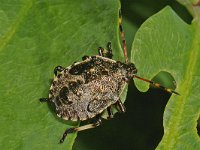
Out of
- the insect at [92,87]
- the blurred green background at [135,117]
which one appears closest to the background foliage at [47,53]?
the insect at [92,87]

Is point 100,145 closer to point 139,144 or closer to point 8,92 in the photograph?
point 139,144

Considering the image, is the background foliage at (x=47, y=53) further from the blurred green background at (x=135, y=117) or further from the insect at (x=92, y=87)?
the blurred green background at (x=135, y=117)

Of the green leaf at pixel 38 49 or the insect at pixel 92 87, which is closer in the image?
the green leaf at pixel 38 49

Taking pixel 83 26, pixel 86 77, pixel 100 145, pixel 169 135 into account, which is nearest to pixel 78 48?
pixel 83 26

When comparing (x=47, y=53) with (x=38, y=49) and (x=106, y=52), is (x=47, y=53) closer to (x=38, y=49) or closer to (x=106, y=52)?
(x=38, y=49)

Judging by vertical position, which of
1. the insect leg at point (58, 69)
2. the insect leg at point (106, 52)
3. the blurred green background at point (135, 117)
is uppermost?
the insect leg at point (106, 52)

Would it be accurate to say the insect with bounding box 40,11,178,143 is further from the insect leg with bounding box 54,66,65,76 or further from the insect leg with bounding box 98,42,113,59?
the insect leg with bounding box 54,66,65,76

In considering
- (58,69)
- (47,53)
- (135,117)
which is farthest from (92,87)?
(135,117)
